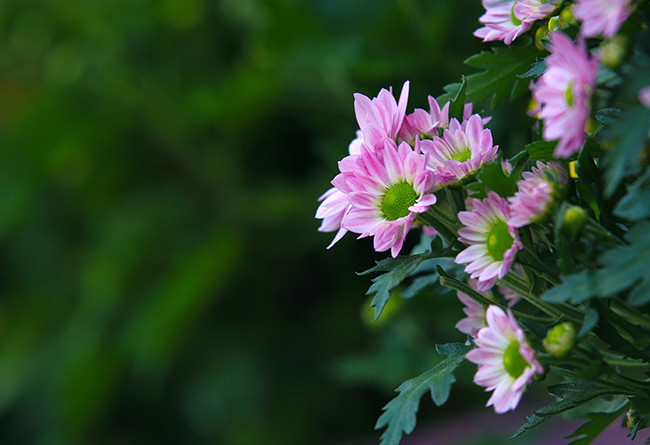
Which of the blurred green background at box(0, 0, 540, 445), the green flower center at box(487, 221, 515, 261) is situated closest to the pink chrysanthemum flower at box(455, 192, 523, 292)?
the green flower center at box(487, 221, 515, 261)

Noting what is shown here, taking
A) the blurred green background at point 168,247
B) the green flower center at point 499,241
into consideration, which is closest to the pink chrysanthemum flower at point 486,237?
the green flower center at point 499,241

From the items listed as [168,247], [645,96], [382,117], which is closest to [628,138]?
[645,96]

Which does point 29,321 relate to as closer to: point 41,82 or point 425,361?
point 41,82

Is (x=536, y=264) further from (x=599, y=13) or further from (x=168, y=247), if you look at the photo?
(x=168, y=247)

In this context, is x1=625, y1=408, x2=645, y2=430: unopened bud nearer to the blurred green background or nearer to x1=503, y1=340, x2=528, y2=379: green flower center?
x1=503, y1=340, x2=528, y2=379: green flower center

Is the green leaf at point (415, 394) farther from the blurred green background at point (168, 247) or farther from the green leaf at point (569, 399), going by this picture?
the blurred green background at point (168, 247)

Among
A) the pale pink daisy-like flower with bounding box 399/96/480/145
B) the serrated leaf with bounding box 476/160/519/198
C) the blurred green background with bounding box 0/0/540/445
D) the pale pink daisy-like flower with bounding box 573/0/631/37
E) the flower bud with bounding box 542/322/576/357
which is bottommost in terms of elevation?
the blurred green background with bounding box 0/0/540/445
